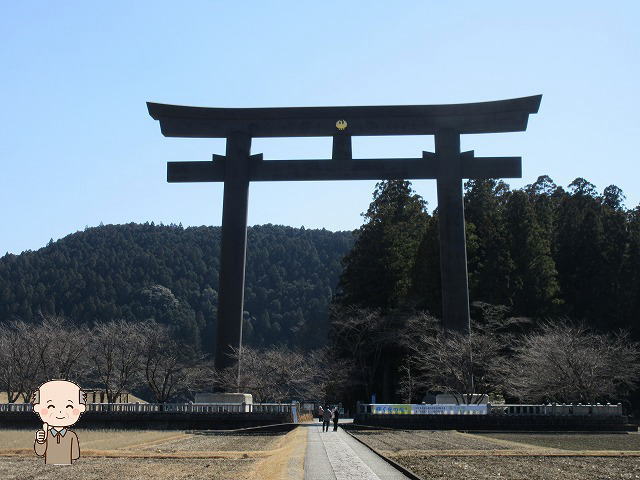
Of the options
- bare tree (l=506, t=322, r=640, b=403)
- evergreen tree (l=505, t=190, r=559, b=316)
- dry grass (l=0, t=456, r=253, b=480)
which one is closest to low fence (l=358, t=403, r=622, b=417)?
bare tree (l=506, t=322, r=640, b=403)

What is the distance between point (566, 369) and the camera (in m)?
36.0

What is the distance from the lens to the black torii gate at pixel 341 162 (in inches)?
1439

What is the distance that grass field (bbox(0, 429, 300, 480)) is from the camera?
13887 mm

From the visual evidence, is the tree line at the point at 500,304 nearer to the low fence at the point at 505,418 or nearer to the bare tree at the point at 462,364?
the bare tree at the point at 462,364

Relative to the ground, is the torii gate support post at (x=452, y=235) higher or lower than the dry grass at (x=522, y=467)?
higher

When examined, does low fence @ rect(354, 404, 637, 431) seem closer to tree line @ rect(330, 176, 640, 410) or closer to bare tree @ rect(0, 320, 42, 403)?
tree line @ rect(330, 176, 640, 410)

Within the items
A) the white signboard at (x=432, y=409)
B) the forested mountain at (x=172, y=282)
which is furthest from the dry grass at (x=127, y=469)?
the forested mountain at (x=172, y=282)

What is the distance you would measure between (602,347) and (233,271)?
60.6 feet

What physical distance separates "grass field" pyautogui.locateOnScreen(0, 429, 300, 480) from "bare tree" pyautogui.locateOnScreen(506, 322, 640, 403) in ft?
56.2

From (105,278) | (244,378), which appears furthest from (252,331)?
(244,378)

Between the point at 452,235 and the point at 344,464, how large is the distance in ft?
72.3

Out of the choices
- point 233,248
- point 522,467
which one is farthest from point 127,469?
point 233,248

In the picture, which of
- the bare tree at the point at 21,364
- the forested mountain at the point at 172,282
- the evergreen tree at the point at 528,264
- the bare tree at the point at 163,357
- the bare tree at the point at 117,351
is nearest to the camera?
the bare tree at the point at 21,364

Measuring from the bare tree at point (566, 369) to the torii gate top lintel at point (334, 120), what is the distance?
34.1 ft
